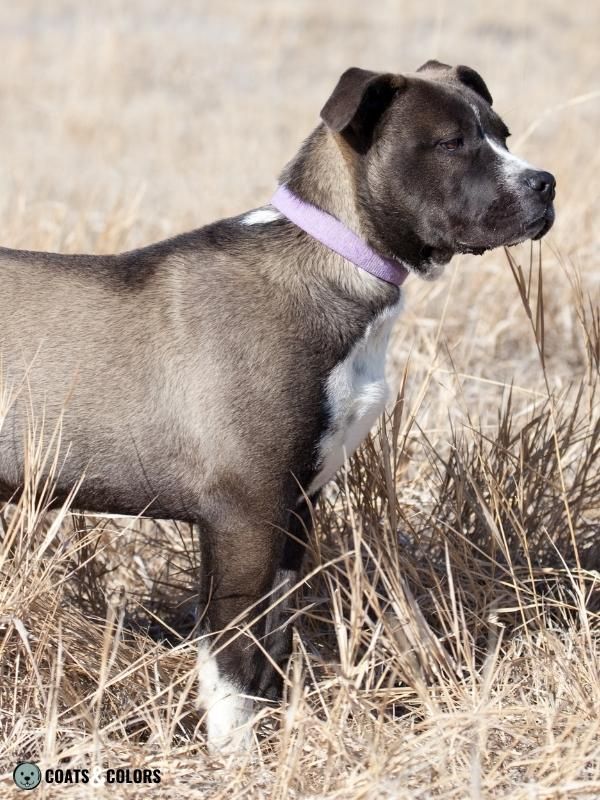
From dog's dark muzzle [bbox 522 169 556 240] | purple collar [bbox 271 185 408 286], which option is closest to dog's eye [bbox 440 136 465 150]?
dog's dark muzzle [bbox 522 169 556 240]

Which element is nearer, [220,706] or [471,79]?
[220,706]

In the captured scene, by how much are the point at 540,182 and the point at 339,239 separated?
53 cm

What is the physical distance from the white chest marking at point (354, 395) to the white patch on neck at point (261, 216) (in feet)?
1.32

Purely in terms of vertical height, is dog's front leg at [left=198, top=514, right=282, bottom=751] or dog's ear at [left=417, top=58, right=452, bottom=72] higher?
dog's ear at [left=417, top=58, right=452, bottom=72]

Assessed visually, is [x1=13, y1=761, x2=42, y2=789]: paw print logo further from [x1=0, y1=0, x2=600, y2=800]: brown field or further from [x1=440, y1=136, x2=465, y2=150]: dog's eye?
[x1=440, y1=136, x2=465, y2=150]: dog's eye

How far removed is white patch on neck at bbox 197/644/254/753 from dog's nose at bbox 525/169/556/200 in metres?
1.44

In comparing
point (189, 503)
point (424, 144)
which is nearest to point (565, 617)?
point (189, 503)

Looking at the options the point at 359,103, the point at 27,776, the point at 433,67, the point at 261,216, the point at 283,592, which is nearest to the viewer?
the point at 27,776

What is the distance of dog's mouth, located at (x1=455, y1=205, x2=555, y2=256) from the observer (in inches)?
118

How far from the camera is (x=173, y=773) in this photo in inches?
106

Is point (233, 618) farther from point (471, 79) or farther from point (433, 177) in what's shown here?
point (471, 79)

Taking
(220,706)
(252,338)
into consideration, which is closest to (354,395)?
(252,338)

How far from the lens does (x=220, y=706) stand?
300 centimetres

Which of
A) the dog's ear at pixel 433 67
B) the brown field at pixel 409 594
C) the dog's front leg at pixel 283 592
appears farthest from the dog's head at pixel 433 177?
the dog's front leg at pixel 283 592
